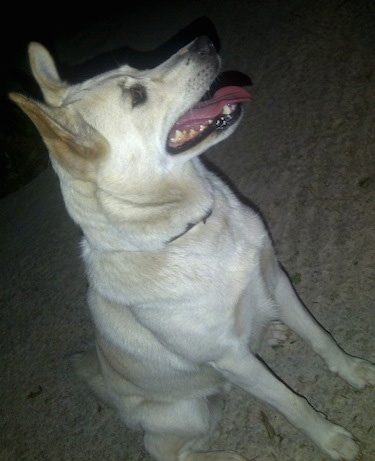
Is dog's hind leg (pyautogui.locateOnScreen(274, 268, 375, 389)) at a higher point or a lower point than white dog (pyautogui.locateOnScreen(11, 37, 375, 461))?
lower

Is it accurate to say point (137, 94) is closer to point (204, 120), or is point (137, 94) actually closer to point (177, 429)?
point (204, 120)

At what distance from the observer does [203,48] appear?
2170mm

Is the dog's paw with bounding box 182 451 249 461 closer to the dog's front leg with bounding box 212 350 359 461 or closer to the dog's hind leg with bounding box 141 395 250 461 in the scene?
the dog's hind leg with bounding box 141 395 250 461

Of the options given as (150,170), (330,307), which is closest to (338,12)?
(330,307)

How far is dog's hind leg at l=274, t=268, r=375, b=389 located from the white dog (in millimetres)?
11

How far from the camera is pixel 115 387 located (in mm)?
2561

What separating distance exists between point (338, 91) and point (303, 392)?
2730mm

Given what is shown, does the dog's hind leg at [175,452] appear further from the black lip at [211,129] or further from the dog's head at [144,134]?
the black lip at [211,129]

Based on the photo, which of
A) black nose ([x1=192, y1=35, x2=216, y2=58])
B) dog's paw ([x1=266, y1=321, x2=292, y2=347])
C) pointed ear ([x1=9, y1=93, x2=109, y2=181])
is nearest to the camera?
pointed ear ([x1=9, y1=93, x2=109, y2=181])

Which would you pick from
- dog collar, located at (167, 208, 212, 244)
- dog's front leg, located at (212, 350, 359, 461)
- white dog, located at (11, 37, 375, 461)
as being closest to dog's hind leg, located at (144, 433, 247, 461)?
white dog, located at (11, 37, 375, 461)

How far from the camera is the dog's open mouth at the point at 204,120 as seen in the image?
208cm

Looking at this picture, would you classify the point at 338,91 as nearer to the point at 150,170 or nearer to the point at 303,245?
the point at 303,245

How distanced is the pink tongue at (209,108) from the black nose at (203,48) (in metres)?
0.22

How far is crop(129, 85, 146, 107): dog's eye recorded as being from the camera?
2.04m
